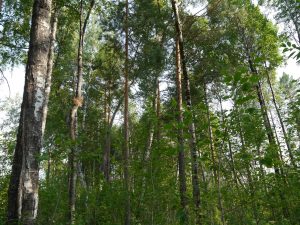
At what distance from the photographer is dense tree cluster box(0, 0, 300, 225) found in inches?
130

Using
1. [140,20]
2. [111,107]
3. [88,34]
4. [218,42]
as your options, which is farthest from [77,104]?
[88,34]

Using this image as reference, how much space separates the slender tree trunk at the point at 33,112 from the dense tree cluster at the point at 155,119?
0.01m

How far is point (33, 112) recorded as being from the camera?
3.30 metres

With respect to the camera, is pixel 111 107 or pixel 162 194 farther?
pixel 111 107

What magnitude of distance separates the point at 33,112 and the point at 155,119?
1474 millimetres

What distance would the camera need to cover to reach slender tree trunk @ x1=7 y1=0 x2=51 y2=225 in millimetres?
3100

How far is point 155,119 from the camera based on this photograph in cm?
366

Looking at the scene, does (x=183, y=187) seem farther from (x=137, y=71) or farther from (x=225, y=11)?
(x=225, y=11)

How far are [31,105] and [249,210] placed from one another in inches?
160

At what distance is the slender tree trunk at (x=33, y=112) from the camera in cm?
310

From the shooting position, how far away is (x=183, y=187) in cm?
811

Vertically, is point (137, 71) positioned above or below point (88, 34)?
below

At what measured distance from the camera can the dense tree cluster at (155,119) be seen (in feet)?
10.8

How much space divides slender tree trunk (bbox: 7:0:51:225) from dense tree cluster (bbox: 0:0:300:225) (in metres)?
0.01
